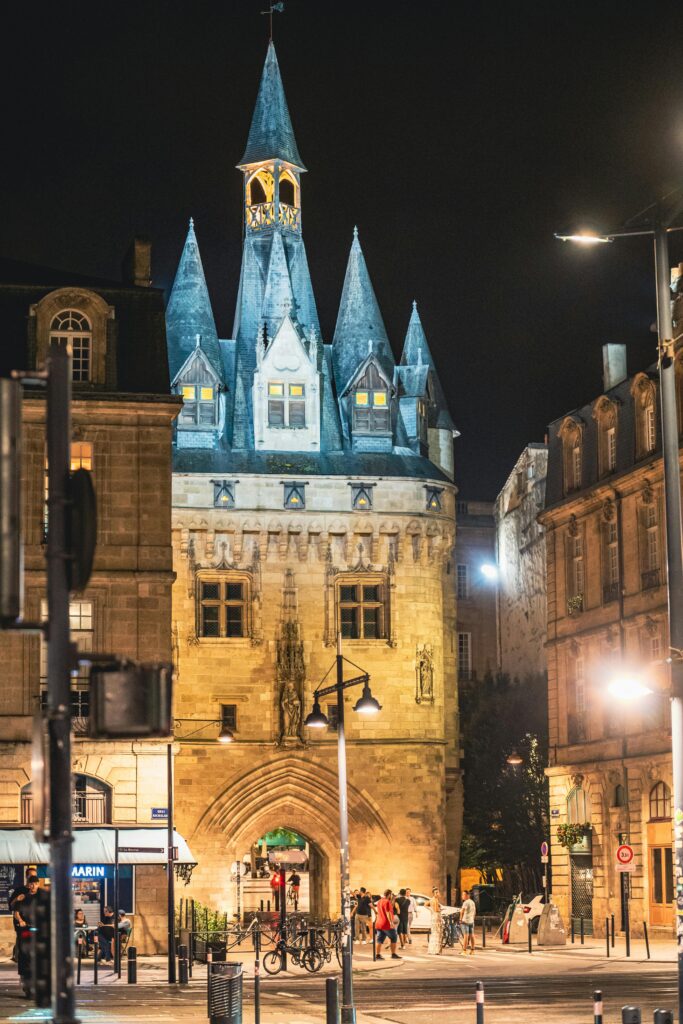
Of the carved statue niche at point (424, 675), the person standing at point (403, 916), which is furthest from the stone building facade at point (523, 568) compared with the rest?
the person standing at point (403, 916)

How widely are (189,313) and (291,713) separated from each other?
1451 centimetres

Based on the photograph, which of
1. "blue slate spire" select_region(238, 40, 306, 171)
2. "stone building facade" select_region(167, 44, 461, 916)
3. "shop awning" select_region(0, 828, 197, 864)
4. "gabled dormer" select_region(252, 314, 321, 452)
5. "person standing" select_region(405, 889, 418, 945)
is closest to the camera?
"shop awning" select_region(0, 828, 197, 864)

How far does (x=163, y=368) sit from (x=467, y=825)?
29.0 meters

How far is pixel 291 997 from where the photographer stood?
30188mm

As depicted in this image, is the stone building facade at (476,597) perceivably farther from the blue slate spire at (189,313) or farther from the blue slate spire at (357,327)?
the blue slate spire at (189,313)

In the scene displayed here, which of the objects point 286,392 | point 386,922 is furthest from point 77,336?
point 386,922

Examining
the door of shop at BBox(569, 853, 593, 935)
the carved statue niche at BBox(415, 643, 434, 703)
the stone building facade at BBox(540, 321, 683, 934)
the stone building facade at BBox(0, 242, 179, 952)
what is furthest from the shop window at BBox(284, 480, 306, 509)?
the door of shop at BBox(569, 853, 593, 935)

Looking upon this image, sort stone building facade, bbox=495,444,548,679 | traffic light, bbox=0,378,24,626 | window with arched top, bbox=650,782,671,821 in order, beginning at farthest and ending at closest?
stone building facade, bbox=495,444,548,679 < window with arched top, bbox=650,782,671,821 < traffic light, bbox=0,378,24,626

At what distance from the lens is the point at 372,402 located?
6219 cm

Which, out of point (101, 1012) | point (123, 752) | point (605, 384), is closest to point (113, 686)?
point (101, 1012)

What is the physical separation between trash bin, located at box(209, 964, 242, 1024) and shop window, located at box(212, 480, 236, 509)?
3754 centimetres

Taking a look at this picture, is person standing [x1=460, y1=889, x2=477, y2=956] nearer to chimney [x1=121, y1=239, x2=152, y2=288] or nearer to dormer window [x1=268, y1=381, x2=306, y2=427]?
chimney [x1=121, y1=239, x2=152, y2=288]

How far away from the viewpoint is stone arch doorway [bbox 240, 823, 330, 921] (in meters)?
59.3

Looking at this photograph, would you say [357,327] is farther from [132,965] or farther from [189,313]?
[132,965]
